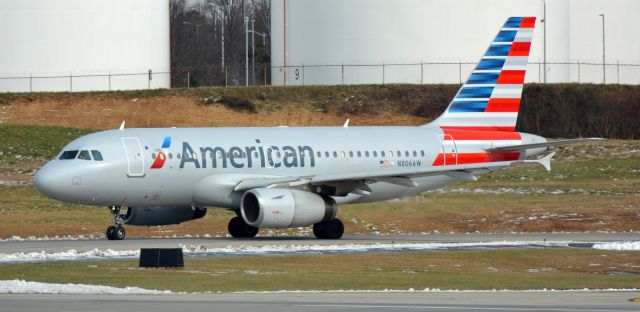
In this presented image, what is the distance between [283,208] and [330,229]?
2.59m

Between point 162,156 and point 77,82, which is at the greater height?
point 77,82

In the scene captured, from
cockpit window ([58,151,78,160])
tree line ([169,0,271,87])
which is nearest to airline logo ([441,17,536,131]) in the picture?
cockpit window ([58,151,78,160])

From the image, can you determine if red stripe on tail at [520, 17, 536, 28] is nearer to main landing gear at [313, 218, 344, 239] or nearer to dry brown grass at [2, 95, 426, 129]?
main landing gear at [313, 218, 344, 239]

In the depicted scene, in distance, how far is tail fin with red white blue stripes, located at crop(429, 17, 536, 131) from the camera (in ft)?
165

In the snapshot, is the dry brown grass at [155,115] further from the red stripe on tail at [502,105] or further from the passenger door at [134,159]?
the passenger door at [134,159]

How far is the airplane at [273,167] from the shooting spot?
42969 mm

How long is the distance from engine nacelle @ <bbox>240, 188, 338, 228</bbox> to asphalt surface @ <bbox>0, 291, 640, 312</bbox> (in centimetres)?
1520

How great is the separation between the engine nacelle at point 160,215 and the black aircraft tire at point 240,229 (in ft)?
3.45

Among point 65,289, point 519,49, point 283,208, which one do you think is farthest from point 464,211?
point 65,289

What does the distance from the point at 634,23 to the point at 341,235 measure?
191 feet

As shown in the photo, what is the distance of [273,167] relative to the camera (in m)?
45.5

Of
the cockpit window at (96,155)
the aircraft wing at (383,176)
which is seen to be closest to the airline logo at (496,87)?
the aircraft wing at (383,176)

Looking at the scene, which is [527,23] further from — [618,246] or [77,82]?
[77,82]

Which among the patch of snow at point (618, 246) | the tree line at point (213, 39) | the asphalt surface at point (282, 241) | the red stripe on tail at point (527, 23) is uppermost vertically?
the tree line at point (213, 39)
